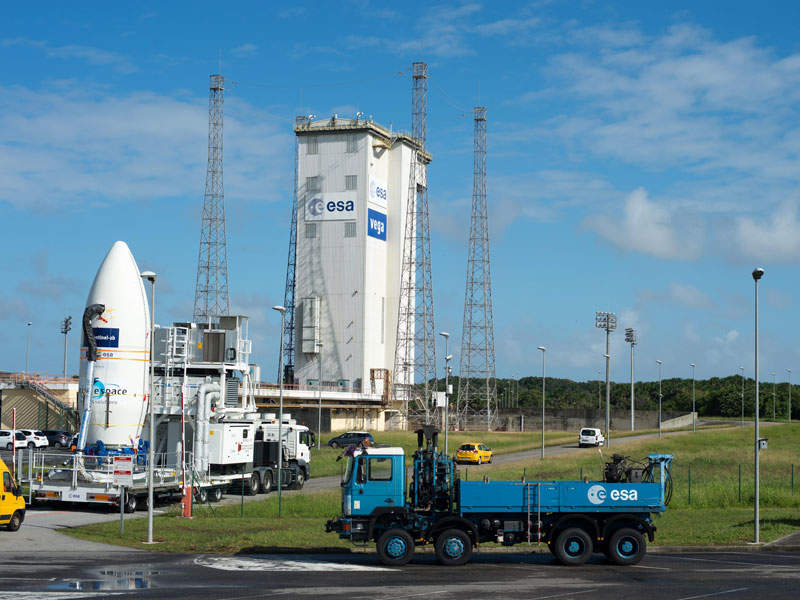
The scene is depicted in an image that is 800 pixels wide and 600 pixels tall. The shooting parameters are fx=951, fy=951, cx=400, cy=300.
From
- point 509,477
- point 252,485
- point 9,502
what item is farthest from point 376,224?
point 9,502

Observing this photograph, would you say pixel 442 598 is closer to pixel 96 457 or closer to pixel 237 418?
pixel 96 457

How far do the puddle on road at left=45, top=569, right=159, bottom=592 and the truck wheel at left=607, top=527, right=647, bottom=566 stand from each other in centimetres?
1114

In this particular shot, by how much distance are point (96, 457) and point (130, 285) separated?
7.31 m

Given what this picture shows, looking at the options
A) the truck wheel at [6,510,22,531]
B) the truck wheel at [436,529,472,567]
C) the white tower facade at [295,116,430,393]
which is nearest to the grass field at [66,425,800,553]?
the truck wheel at [6,510,22,531]

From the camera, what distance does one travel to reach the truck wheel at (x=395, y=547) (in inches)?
942

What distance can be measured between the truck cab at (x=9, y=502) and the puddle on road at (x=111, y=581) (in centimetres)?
761

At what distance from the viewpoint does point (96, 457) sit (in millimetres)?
35531

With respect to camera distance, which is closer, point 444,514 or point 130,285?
point 444,514

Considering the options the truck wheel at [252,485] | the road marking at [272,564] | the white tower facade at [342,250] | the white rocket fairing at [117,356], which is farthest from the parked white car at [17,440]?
the road marking at [272,564]

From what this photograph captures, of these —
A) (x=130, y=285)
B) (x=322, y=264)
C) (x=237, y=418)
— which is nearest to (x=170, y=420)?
(x=237, y=418)

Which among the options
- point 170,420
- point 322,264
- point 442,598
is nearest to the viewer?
point 442,598

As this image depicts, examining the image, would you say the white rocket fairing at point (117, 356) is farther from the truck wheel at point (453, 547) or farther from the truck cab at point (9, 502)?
the truck wheel at point (453, 547)

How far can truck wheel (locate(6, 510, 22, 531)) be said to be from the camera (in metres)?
29.3

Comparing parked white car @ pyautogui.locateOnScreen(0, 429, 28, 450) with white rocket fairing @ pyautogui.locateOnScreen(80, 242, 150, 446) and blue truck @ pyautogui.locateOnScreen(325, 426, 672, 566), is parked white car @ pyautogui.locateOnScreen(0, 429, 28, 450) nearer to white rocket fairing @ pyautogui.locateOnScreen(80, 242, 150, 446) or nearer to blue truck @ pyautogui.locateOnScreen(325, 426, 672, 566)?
white rocket fairing @ pyautogui.locateOnScreen(80, 242, 150, 446)
